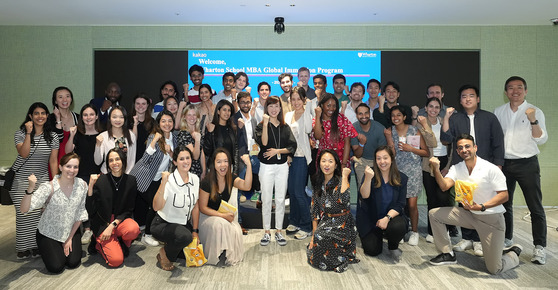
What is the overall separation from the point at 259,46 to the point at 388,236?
12.8 feet

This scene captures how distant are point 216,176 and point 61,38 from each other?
14.2ft

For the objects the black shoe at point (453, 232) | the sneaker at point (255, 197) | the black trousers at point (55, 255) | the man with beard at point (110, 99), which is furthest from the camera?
the sneaker at point (255, 197)

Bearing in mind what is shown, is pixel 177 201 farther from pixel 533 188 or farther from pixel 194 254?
pixel 533 188

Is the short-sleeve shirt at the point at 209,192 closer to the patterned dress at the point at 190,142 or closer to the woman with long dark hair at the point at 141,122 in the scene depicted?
the patterned dress at the point at 190,142

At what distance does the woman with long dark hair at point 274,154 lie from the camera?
4.58 m

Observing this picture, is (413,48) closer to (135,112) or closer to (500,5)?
(500,5)

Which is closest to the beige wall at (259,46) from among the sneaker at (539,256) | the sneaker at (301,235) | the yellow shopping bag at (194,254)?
the sneaker at (539,256)

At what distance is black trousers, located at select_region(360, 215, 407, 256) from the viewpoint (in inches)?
163

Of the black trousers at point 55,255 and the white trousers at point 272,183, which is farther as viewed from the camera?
the white trousers at point 272,183

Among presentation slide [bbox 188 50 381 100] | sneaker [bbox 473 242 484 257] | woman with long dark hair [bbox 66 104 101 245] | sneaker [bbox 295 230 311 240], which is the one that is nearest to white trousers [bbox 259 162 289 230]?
sneaker [bbox 295 230 311 240]

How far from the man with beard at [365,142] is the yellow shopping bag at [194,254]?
1819 mm

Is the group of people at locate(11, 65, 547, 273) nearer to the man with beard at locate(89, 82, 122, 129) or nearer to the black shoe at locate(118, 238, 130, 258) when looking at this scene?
the black shoe at locate(118, 238, 130, 258)

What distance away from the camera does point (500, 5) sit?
575cm

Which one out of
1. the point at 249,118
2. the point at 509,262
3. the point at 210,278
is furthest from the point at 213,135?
the point at 509,262
